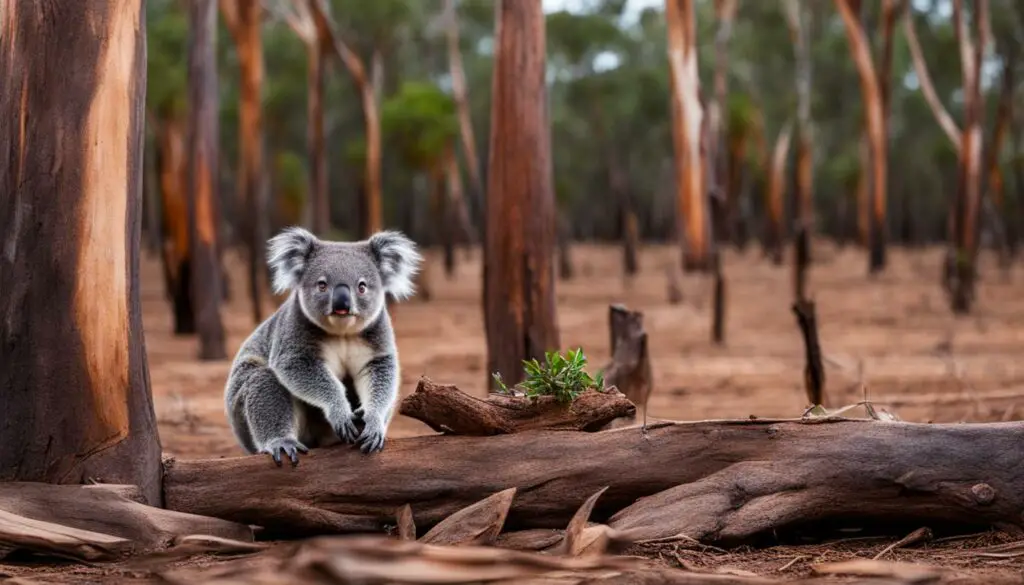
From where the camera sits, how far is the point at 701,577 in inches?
135

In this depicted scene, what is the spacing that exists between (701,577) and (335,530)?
4.91 ft

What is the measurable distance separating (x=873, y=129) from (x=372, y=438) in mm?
22308

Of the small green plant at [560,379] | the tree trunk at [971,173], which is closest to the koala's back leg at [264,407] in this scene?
the small green plant at [560,379]

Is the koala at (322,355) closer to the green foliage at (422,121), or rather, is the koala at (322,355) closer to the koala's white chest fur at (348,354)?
the koala's white chest fur at (348,354)

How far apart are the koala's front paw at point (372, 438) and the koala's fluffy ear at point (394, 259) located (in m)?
0.74

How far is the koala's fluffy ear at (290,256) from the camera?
4.79m

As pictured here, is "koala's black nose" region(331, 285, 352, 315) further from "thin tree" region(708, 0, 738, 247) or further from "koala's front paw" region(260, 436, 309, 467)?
"thin tree" region(708, 0, 738, 247)

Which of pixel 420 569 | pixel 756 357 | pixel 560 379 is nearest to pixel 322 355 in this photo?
pixel 560 379

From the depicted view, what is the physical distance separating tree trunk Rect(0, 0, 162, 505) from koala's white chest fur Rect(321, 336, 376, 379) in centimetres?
85

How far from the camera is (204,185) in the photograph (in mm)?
12258

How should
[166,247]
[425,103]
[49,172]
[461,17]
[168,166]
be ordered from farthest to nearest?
[461,17] < [425,103] < [168,166] < [166,247] < [49,172]

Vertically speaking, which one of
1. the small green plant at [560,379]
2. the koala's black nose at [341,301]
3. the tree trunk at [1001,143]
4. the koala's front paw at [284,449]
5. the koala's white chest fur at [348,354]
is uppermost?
the tree trunk at [1001,143]

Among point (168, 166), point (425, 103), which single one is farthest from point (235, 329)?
point (425, 103)

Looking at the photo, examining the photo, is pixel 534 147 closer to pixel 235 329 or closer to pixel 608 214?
pixel 235 329
